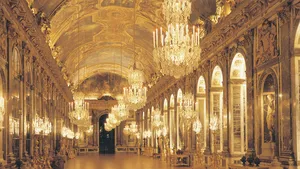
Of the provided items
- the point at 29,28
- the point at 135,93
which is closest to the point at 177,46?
the point at 135,93

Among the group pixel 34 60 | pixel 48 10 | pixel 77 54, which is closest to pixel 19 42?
pixel 34 60

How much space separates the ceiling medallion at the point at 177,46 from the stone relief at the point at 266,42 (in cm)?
340

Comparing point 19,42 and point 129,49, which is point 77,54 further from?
point 19,42

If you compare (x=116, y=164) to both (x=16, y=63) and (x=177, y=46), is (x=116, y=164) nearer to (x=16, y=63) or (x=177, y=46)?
(x=16, y=63)

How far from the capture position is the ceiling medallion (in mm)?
11430

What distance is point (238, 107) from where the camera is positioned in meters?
19.0

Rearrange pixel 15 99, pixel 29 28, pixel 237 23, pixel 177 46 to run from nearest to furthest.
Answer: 1. pixel 177 46
2. pixel 15 99
3. pixel 29 28
4. pixel 237 23

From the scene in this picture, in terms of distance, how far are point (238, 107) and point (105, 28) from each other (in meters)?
17.2

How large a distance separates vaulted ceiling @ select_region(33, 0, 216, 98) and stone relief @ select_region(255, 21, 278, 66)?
708cm

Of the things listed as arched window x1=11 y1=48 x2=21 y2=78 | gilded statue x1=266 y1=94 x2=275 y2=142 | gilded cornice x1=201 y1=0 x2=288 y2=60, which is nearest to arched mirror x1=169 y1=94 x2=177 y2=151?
gilded cornice x1=201 y1=0 x2=288 y2=60

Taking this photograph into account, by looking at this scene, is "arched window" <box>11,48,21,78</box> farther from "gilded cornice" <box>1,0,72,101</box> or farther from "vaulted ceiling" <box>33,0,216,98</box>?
"vaulted ceiling" <box>33,0,216,98</box>

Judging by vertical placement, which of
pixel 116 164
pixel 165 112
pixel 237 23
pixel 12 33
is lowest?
pixel 116 164

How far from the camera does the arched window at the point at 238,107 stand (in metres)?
18.8

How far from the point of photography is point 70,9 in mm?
Answer: 25719
